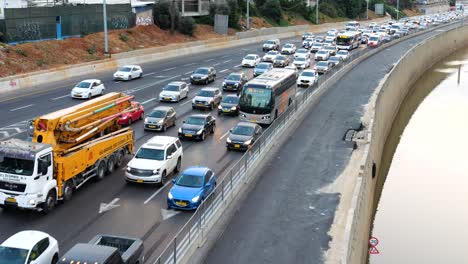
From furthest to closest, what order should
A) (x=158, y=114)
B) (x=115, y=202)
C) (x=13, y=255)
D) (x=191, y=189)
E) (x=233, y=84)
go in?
(x=233, y=84), (x=158, y=114), (x=115, y=202), (x=191, y=189), (x=13, y=255)

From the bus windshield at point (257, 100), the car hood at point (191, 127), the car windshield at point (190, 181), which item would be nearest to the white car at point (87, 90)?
the car hood at point (191, 127)

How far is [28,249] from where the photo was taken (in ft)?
60.3

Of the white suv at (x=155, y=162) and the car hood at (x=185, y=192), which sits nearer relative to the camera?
the car hood at (x=185, y=192)

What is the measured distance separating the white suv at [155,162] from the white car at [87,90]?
20.3 meters

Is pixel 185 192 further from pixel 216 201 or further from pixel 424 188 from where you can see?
pixel 424 188

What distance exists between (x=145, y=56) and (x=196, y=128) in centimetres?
3810

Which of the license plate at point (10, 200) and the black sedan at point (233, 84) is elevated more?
the black sedan at point (233, 84)

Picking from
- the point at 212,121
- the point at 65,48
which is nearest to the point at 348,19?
the point at 65,48

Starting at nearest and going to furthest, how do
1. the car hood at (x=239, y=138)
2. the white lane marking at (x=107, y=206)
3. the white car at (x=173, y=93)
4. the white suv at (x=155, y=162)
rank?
the white lane marking at (x=107, y=206) → the white suv at (x=155, y=162) → the car hood at (x=239, y=138) → the white car at (x=173, y=93)

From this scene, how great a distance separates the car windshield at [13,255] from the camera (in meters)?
18.2

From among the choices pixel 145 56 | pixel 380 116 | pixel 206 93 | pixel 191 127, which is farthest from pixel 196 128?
pixel 145 56

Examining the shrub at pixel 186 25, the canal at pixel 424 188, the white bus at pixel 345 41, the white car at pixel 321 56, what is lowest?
the canal at pixel 424 188

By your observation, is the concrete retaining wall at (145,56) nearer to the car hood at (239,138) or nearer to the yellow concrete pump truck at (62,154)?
the yellow concrete pump truck at (62,154)

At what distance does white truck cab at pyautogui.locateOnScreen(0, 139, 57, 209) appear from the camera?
2364 centimetres
